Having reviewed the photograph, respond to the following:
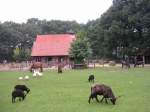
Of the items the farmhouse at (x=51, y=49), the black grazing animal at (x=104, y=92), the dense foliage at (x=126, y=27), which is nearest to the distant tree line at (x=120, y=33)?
the dense foliage at (x=126, y=27)

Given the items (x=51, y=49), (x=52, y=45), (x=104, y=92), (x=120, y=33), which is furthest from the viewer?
(x=52, y=45)

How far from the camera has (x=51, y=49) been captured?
76.0 metres

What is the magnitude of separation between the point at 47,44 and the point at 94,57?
2305 cm

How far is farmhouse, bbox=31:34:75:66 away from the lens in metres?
74.8

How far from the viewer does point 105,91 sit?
17812mm

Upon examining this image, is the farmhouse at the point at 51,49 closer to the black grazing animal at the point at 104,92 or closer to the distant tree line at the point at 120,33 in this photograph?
the distant tree line at the point at 120,33

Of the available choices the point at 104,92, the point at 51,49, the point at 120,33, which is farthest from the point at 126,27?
the point at 104,92

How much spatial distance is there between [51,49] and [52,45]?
43.9 inches

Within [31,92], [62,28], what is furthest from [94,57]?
[31,92]

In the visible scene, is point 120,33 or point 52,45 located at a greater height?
point 120,33

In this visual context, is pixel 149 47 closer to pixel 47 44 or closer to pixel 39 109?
pixel 47 44

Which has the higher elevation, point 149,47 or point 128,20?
point 128,20

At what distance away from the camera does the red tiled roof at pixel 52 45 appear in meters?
74.9

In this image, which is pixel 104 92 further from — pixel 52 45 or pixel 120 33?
pixel 52 45
